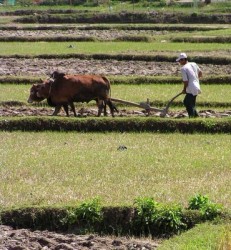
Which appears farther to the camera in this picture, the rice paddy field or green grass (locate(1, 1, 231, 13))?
green grass (locate(1, 1, 231, 13))

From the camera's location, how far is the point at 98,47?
33.8 m

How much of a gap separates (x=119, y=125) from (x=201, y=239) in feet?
27.9

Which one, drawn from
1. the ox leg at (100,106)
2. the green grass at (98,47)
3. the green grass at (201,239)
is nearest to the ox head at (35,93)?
the ox leg at (100,106)

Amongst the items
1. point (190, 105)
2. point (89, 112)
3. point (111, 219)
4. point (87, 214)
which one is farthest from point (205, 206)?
point (89, 112)

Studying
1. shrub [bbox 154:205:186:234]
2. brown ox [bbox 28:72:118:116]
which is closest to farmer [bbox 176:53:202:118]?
brown ox [bbox 28:72:118:116]

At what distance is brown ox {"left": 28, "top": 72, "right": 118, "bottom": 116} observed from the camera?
63.4 feet

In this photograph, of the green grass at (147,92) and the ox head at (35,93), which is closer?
the ox head at (35,93)

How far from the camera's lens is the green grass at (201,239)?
917 cm

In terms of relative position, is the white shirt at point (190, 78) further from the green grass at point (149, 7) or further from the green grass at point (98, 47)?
the green grass at point (149, 7)

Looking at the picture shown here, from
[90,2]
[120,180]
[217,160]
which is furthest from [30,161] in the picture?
[90,2]

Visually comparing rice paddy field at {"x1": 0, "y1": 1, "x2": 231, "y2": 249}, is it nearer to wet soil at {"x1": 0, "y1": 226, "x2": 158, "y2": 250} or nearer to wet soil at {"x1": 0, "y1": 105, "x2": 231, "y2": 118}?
wet soil at {"x1": 0, "y1": 105, "x2": 231, "y2": 118}

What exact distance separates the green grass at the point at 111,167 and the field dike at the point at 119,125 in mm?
395

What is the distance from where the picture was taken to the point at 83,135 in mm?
17500

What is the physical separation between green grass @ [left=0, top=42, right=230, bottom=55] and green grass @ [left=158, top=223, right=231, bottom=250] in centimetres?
2024
